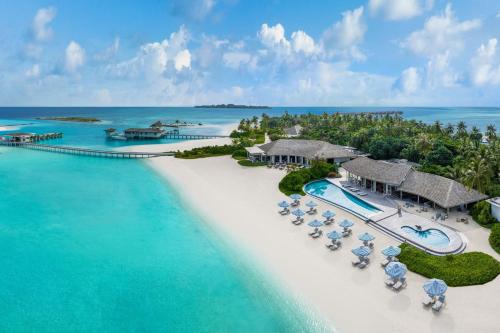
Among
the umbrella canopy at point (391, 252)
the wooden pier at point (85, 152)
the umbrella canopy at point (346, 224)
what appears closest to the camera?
the umbrella canopy at point (391, 252)

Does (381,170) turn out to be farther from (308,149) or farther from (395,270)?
(395,270)

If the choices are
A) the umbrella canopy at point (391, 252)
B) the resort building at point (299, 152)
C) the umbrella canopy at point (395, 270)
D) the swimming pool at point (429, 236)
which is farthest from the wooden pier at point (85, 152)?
the umbrella canopy at point (395, 270)

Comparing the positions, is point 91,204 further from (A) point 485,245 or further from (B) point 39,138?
(B) point 39,138

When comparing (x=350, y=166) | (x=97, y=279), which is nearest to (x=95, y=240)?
(x=97, y=279)

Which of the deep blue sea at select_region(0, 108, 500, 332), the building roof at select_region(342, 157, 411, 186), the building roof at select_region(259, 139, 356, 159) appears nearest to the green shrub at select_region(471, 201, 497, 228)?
the building roof at select_region(342, 157, 411, 186)

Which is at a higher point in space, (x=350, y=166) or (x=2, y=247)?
(x=350, y=166)

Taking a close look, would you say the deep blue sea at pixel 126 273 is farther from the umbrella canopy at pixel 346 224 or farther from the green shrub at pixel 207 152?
the green shrub at pixel 207 152

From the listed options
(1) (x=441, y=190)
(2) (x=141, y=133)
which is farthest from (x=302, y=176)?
(2) (x=141, y=133)
